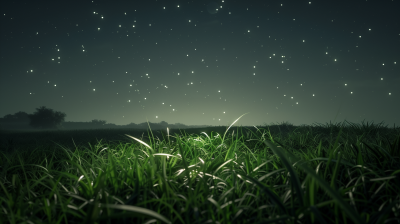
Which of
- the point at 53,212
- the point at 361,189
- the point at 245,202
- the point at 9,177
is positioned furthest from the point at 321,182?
the point at 9,177

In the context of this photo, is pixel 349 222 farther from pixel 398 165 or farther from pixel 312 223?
pixel 398 165

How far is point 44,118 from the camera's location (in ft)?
96.5

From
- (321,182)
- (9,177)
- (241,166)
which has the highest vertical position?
(321,182)

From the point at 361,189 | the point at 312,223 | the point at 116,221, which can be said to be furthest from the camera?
the point at 361,189

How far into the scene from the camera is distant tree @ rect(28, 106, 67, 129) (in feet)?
95.1

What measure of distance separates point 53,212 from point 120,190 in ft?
1.27

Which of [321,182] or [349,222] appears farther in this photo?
[349,222]

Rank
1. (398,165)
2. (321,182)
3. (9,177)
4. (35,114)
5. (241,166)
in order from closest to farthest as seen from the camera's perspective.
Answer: (321,182)
(398,165)
(241,166)
(9,177)
(35,114)

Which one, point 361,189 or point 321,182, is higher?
point 321,182

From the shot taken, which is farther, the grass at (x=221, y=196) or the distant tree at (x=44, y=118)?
the distant tree at (x=44, y=118)

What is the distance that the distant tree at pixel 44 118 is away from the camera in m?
29.0

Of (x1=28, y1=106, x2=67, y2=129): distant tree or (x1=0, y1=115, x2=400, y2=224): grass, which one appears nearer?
(x1=0, y1=115, x2=400, y2=224): grass

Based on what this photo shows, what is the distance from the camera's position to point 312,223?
3.05 feet

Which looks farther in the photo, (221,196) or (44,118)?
(44,118)
